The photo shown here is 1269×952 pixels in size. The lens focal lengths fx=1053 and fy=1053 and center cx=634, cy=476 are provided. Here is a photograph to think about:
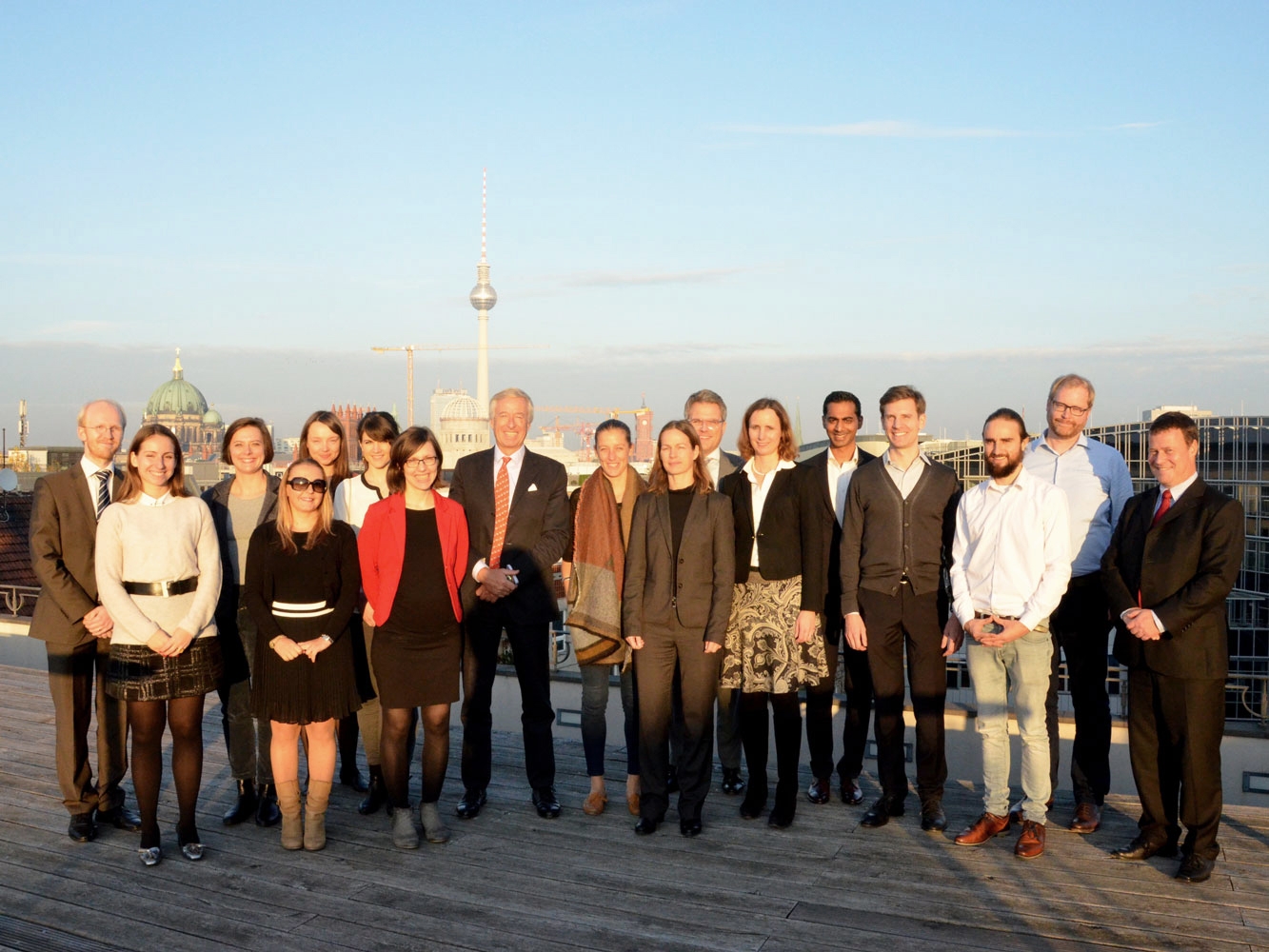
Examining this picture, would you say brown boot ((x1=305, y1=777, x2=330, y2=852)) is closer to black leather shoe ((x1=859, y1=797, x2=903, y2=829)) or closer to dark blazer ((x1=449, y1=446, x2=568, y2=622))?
dark blazer ((x1=449, y1=446, x2=568, y2=622))

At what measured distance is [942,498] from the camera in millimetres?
4281

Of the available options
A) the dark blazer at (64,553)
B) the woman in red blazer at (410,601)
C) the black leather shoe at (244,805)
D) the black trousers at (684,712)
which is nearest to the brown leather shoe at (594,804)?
the black trousers at (684,712)

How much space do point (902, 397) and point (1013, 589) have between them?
882mm

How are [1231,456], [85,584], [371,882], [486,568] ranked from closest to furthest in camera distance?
[371,882] < [85,584] < [486,568] < [1231,456]

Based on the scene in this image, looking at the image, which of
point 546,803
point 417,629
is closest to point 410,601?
point 417,629

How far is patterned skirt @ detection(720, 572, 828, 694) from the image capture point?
4.30 m

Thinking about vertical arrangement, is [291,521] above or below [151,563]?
above

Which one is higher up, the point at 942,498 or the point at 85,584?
the point at 942,498

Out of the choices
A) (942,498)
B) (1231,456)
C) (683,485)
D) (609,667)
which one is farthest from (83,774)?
(1231,456)

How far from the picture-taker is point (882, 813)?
173 inches

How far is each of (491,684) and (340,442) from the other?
4.14 ft

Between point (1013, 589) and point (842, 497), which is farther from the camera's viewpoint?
point (842, 497)

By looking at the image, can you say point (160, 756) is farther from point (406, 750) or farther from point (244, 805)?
point (406, 750)

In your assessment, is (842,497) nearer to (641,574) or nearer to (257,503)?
(641,574)
